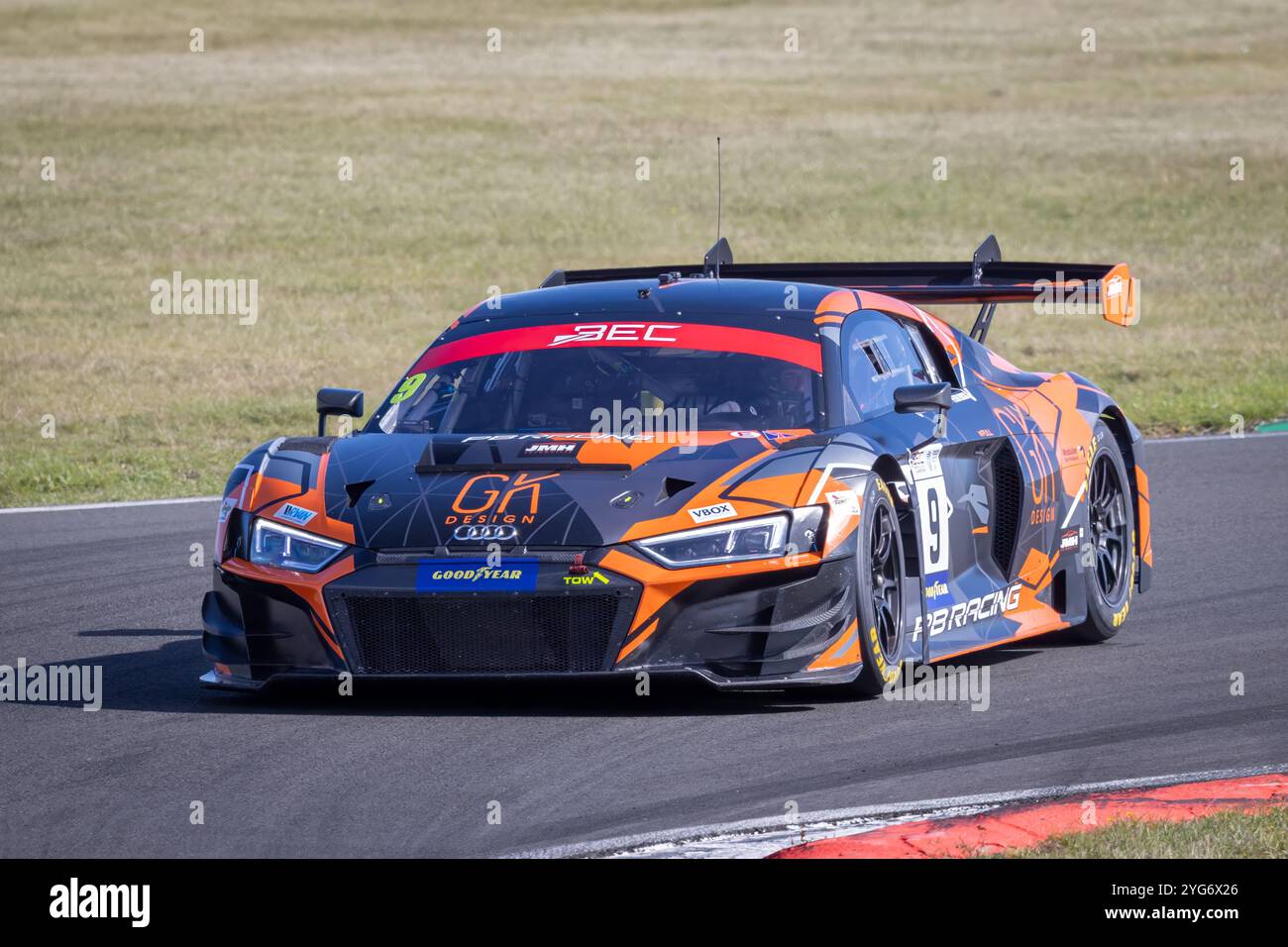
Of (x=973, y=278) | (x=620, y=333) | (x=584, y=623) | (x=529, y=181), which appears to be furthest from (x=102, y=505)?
(x=529, y=181)

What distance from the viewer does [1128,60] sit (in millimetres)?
51844

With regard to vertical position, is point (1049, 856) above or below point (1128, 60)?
below

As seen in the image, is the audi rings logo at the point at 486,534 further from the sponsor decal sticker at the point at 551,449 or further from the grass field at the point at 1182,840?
the grass field at the point at 1182,840

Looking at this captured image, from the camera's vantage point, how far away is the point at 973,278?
9766mm

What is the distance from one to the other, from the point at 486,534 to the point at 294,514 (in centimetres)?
72

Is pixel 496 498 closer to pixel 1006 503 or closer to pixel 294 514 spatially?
pixel 294 514

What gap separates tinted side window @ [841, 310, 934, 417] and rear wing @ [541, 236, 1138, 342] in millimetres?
651

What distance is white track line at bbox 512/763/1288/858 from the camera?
5.54m

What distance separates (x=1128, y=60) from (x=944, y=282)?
44.1 metres

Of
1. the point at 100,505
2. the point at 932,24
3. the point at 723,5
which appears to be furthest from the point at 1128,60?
the point at 100,505

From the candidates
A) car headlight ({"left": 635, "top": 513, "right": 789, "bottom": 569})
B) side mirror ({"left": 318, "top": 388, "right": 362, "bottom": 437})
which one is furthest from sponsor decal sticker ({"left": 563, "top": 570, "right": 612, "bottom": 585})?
side mirror ({"left": 318, "top": 388, "right": 362, "bottom": 437})

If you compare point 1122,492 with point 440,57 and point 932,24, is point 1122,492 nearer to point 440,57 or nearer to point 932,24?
point 440,57

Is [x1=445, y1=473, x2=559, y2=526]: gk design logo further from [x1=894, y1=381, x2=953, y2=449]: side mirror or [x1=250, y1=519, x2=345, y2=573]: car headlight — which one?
[x1=894, y1=381, x2=953, y2=449]: side mirror

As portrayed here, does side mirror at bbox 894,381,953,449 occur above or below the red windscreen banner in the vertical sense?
below
